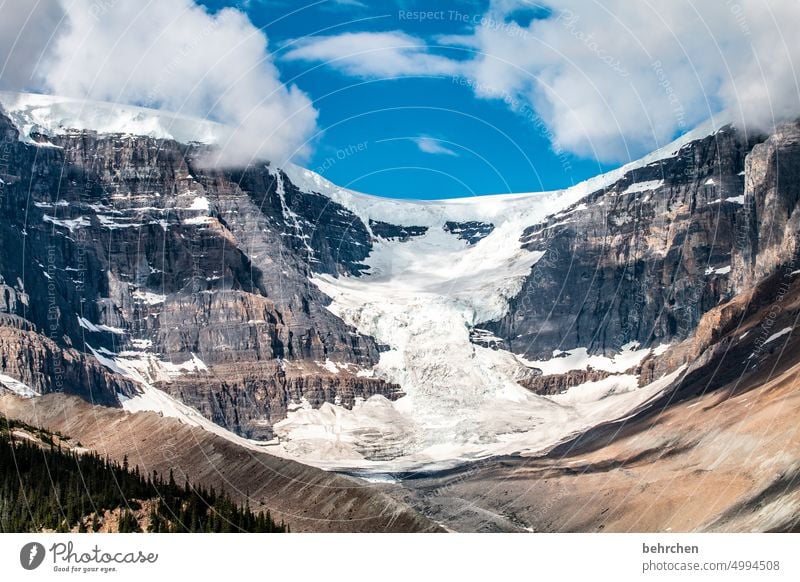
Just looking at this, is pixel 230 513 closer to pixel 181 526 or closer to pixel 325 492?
pixel 181 526

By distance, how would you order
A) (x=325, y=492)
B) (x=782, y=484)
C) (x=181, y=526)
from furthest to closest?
(x=325, y=492) < (x=782, y=484) < (x=181, y=526)

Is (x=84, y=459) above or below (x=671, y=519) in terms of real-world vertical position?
Result: above

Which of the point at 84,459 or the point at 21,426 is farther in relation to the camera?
the point at 21,426
